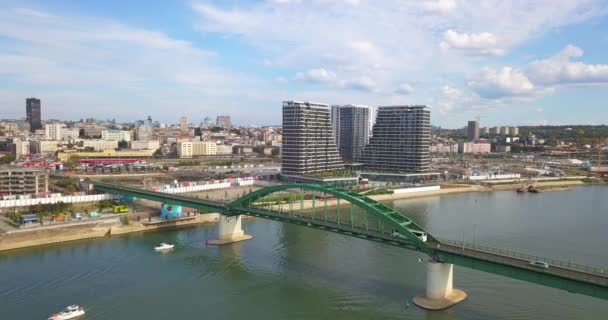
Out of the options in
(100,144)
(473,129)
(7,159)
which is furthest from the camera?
(473,129)

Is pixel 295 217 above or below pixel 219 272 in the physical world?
above

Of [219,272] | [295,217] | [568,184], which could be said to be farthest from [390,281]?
[568,184]

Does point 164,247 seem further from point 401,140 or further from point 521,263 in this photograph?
point 401,140

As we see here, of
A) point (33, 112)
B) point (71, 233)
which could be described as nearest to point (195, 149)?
point (71, 233)

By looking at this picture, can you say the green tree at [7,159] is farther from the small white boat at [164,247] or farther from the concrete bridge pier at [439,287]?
the concrete bridge pier at [439,287]

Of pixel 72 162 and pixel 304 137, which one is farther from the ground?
pixel 304 137

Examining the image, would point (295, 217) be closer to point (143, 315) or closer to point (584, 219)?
point (143, 315)
